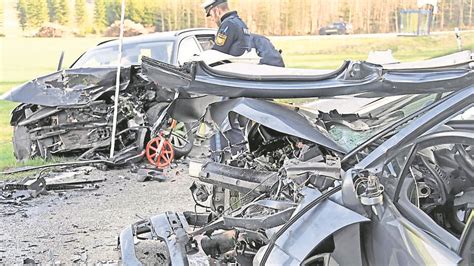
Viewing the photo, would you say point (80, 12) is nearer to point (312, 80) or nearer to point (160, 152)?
point (160, 152)

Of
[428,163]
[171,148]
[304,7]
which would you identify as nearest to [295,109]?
[428,163]

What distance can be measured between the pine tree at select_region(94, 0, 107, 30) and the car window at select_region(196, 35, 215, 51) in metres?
8.36

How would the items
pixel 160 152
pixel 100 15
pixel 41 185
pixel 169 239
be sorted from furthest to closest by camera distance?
pixel 100 15 → pixel 160 152 → pixel 41 185 → pixel 169 239

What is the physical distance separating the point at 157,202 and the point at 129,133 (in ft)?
6.63

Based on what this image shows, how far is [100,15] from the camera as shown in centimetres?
1620

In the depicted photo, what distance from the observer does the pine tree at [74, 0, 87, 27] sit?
16031 mm

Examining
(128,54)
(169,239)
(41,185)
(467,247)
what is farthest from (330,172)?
(128,54)

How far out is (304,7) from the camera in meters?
17.8

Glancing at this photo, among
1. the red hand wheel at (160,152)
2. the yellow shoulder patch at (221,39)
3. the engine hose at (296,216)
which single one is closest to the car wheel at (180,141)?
the red hand wheel at (160,152)

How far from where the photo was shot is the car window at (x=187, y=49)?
780cm

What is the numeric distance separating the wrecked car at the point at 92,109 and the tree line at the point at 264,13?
798cm

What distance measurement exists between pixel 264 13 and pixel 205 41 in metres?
9.18

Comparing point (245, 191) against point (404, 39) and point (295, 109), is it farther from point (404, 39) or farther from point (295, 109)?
point (404, 39)

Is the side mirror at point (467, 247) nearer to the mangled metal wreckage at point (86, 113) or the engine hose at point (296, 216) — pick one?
the engine hose at point (296, 216)
